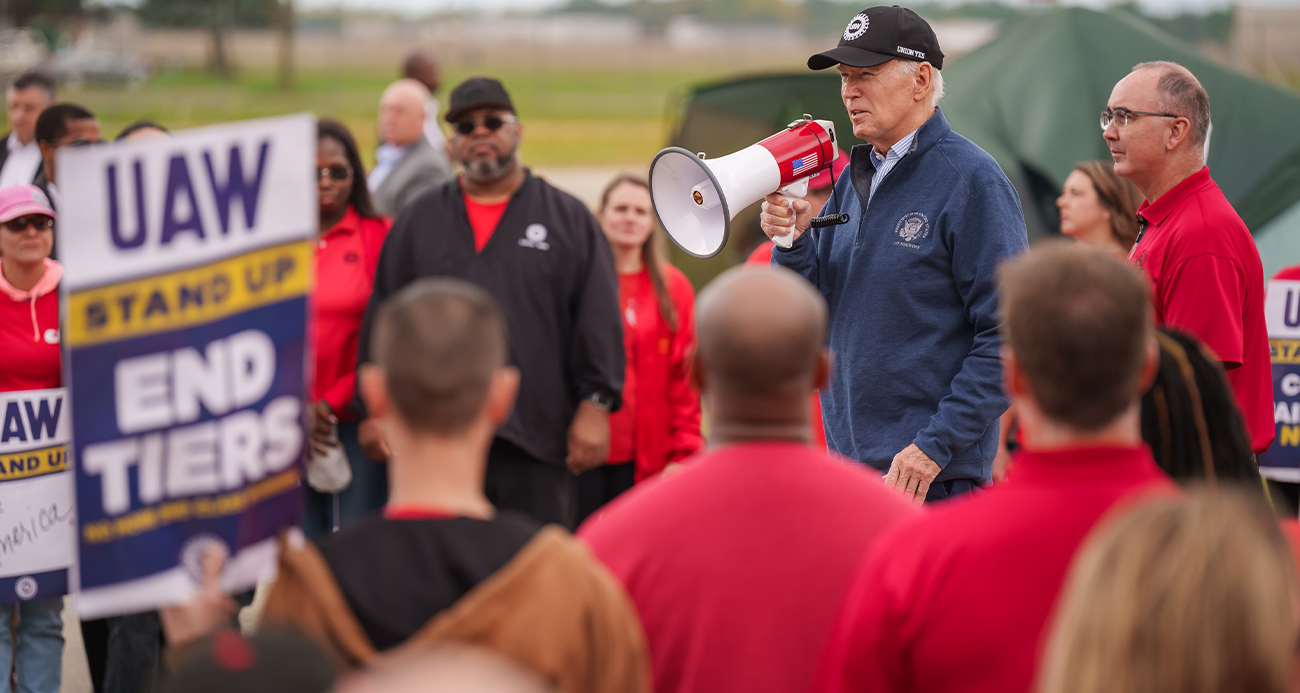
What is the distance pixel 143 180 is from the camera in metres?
2.04

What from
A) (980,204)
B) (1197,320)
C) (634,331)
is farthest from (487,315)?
(634,331)

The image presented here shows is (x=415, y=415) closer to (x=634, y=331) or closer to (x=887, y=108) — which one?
(x=887, y=108)

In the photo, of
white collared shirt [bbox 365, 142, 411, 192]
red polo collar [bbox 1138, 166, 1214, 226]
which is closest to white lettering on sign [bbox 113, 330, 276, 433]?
red polo collar [bbox 1138, 166, 1214, 226]

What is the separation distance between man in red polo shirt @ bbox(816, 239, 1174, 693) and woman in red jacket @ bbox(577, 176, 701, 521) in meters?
3.23

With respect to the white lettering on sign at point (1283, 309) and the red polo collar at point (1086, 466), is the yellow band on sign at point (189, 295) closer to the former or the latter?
the red polo collar at point (1086, 466)

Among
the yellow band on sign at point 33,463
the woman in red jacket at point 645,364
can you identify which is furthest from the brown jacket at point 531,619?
the woman in red jacket at point 645,364

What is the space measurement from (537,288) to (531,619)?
8.84ft

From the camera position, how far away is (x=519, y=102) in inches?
1312

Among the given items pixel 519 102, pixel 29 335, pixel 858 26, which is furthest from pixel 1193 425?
pixel 519 102

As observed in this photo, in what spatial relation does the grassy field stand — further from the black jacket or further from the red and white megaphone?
the red and white megaphone

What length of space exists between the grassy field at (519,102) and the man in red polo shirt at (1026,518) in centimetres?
2294

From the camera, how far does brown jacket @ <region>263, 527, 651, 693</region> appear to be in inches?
66.6

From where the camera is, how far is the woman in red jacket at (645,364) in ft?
16.8

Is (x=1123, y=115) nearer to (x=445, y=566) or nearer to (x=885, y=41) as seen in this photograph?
(x=885, y=41)
